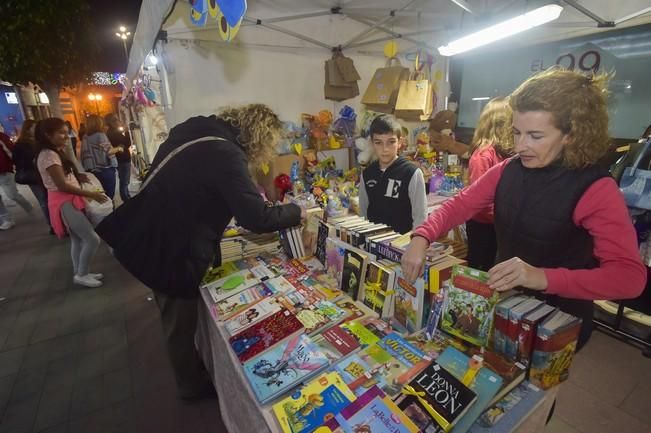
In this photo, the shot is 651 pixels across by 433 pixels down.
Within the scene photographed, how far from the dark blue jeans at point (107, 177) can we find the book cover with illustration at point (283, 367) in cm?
514

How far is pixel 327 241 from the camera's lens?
5.24 ft

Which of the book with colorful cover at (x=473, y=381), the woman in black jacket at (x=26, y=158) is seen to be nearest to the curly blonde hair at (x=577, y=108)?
the book with colorful cover at (x=473, y=381)

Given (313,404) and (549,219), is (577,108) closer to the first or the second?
(549,219)

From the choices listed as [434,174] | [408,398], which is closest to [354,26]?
[434,174]

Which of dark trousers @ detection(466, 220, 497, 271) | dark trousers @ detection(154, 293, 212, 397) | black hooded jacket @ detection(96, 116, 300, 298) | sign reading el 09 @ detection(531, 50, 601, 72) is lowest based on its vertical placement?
dark trousers @ detection(154, 293, 212, 397)

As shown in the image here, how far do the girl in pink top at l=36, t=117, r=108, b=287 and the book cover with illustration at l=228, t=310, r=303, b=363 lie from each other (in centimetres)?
246

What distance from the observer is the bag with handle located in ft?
11.4

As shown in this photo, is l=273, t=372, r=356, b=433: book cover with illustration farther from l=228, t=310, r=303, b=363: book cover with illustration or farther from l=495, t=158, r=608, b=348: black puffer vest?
l=495, t=158, r=608, b=348: black puffer vest

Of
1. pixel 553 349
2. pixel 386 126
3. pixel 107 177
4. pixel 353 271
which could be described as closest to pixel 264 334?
pixel 353 271

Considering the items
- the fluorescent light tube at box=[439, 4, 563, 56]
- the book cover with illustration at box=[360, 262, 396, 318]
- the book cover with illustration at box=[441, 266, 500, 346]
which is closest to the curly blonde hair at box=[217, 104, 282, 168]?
the book cover with illustration at box=[360, 262, 396, 318]

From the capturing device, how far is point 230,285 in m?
1.60

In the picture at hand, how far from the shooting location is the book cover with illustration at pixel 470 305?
0.96 metres

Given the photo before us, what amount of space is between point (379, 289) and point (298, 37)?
300 centimetres

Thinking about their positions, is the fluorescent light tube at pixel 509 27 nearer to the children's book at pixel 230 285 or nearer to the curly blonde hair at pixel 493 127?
the curly blonde hair at pixel 493 127
